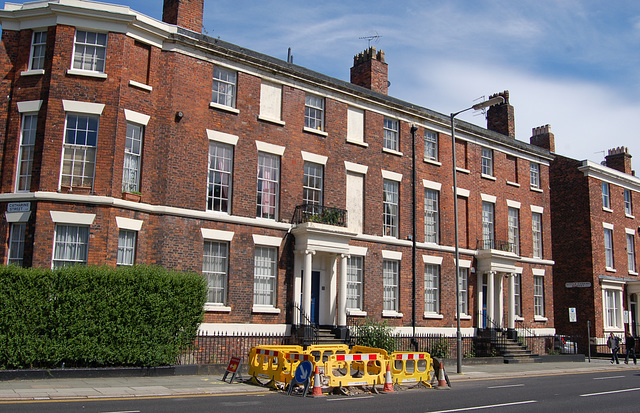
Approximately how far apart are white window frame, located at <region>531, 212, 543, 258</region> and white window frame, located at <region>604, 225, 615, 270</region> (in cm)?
669

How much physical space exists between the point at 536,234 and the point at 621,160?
13.1m

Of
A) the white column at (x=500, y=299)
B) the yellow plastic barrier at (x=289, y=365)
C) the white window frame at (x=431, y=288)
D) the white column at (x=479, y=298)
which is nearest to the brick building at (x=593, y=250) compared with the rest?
the white column at (x=500, y=299)

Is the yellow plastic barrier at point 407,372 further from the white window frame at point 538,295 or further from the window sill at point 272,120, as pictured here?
the white window frame at point 538,295

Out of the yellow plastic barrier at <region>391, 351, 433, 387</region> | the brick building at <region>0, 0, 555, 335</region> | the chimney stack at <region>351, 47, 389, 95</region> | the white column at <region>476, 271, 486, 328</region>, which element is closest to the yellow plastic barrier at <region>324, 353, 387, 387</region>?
the yellow plastic barrier at <region>391, 351, 433, 387</region>

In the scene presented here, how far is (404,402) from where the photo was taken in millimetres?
13266

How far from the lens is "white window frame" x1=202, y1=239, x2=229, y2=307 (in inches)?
814

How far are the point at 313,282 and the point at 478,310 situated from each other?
1005 centimetres

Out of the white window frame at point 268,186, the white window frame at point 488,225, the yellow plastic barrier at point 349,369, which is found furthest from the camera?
the white window frame at point 488,225

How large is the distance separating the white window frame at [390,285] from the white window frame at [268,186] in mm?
6074

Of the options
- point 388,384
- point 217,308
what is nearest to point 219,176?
point 217,308

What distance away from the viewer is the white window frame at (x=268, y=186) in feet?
73.8

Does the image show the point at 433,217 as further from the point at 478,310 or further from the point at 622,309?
the point at 622,309

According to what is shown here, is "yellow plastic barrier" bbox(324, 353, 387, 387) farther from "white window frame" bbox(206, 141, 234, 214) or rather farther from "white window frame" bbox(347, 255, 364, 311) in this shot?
"white window frame" bbox(347, 255, 364, 311)

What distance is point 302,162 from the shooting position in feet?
77.8
